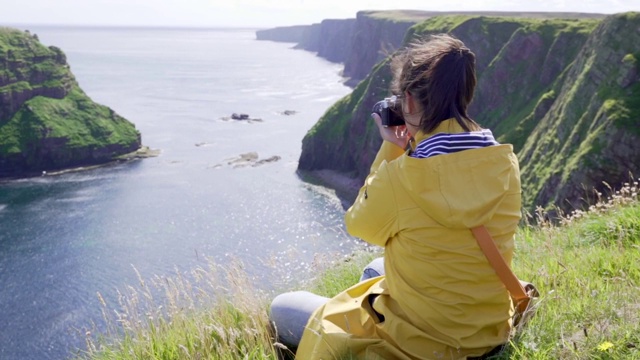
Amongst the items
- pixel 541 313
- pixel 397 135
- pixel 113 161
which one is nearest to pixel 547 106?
pixel 541 313

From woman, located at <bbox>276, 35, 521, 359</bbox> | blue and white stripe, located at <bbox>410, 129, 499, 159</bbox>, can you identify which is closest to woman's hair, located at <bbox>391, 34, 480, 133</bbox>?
woman, located at <bbox>276, 35, 521, 359</bbox>

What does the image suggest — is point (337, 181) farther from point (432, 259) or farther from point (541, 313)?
point (432, 259)

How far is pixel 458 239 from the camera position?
14.1ft

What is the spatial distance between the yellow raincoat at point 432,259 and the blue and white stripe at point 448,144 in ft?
0.31

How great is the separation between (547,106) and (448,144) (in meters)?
65.0

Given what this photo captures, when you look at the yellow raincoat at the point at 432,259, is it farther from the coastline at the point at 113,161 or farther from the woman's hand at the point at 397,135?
the coastline at the point at 113,161

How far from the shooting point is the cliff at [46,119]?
97.1 meters

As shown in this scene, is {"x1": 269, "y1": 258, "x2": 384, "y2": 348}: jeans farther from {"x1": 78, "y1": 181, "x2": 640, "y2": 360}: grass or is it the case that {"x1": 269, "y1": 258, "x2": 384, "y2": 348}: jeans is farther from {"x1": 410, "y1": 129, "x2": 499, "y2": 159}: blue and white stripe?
{"x1": 410, "y1": 129, "x2": 499, "y2": 159}: blue and white stripe

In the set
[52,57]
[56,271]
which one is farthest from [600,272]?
[52,57]

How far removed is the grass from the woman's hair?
5.69 ft

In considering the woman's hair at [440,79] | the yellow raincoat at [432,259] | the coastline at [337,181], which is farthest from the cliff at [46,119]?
the woman's hair at [440,79]

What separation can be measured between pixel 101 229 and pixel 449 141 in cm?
6474

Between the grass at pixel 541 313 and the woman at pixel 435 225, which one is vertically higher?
the woman at pixel 435 225

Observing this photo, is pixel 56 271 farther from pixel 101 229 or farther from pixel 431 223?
pixel 431 223
